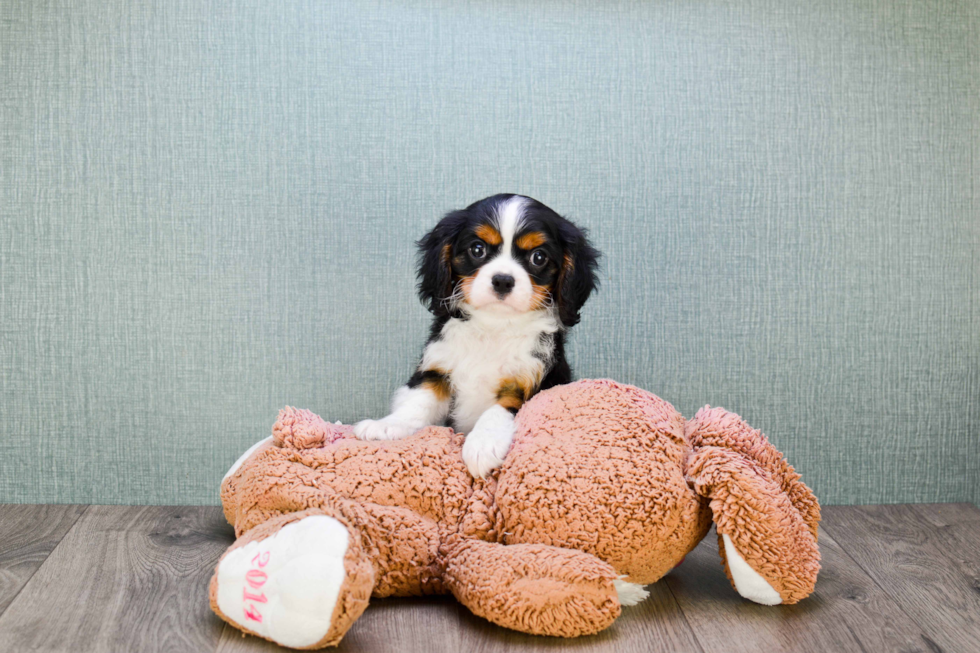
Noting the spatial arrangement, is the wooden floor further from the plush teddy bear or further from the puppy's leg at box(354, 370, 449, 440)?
the puppy's leg at box(354, 370, 449, 440)

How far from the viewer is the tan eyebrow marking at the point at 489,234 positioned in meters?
1.77

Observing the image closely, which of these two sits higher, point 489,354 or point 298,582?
point 489,354

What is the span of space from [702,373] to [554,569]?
1092 mm

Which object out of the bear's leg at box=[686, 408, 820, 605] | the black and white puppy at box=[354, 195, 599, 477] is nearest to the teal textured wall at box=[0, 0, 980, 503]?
the black and white puppy at box=[354, 195, 599, 477]

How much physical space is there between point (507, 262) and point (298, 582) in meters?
0.77

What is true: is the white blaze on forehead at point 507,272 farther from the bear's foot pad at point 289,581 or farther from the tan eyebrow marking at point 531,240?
the bear's foot pad at point 289,581

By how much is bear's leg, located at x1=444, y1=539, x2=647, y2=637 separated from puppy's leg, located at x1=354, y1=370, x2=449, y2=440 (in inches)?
17.4

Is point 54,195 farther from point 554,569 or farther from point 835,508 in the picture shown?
point 835,508

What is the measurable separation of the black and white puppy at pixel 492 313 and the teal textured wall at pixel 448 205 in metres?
0.43

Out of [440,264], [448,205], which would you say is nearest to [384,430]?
[440,264]

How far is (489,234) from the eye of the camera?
1778mm

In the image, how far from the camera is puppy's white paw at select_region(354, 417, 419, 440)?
180 centimetres

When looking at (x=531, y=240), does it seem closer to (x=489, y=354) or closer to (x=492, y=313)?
(x=492, y=313)

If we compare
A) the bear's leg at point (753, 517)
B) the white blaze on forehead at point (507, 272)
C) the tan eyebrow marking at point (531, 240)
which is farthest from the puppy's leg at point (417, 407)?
the bear's leg at point (753, 517)
